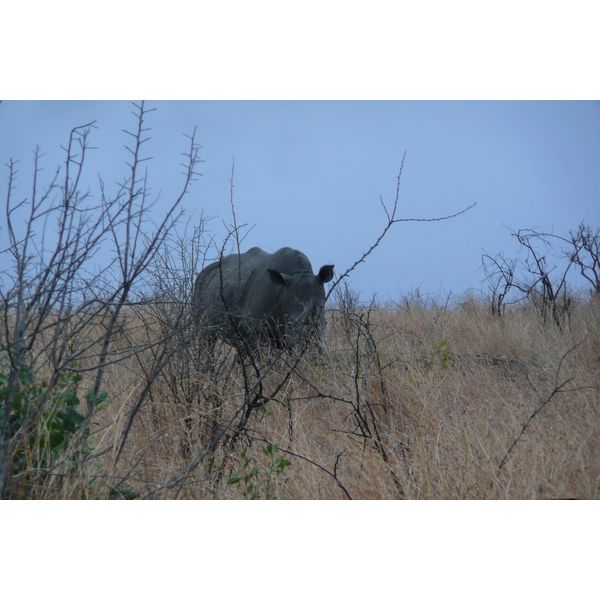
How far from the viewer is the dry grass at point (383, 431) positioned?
2537 mm

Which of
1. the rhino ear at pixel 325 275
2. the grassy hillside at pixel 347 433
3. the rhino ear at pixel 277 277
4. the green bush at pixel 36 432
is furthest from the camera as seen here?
the rhino ear at pixel 325 275

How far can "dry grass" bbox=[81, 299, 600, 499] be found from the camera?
2.54 metres

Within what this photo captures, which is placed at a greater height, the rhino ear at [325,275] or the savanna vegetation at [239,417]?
the rhino ear at [325,275]

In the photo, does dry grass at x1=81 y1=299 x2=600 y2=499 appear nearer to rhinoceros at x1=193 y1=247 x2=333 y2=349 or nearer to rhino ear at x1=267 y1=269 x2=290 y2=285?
rhinoceros at x1=193 y1=247 x2=333 y2=349

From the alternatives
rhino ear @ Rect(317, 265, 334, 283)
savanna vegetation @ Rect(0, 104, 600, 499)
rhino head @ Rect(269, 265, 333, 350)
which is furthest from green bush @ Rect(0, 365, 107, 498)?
rhino ear @ Rect(317, 265, 334, 283)

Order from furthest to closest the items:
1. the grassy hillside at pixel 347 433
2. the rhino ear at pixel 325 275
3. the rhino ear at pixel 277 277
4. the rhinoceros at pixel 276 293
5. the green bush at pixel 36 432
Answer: the rhino ear at pixel 325 275
the rhino ear at pixel 277 277
the rhinoceros at pixel 276 293
the grassy hillside at pixel 347 433
the green bush at pixel 36 432

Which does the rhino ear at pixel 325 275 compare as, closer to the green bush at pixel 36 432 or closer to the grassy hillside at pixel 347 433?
the grassy hillside at pixel 347 433

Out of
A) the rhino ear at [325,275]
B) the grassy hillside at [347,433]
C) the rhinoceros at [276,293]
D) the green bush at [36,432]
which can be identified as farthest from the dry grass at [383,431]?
the rhino ear at [325,275]

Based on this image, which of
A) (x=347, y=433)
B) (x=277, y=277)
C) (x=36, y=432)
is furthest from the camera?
(x=277, y=277)

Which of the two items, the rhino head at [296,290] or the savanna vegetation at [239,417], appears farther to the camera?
the rhino head at [296,290]

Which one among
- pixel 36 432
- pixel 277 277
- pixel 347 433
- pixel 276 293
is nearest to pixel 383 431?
pixel 347 433

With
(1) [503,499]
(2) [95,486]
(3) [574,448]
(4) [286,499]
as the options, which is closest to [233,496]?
(4) [286,499]

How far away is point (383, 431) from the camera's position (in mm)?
3396

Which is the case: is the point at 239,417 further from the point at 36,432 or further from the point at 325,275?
the point at 325,275
